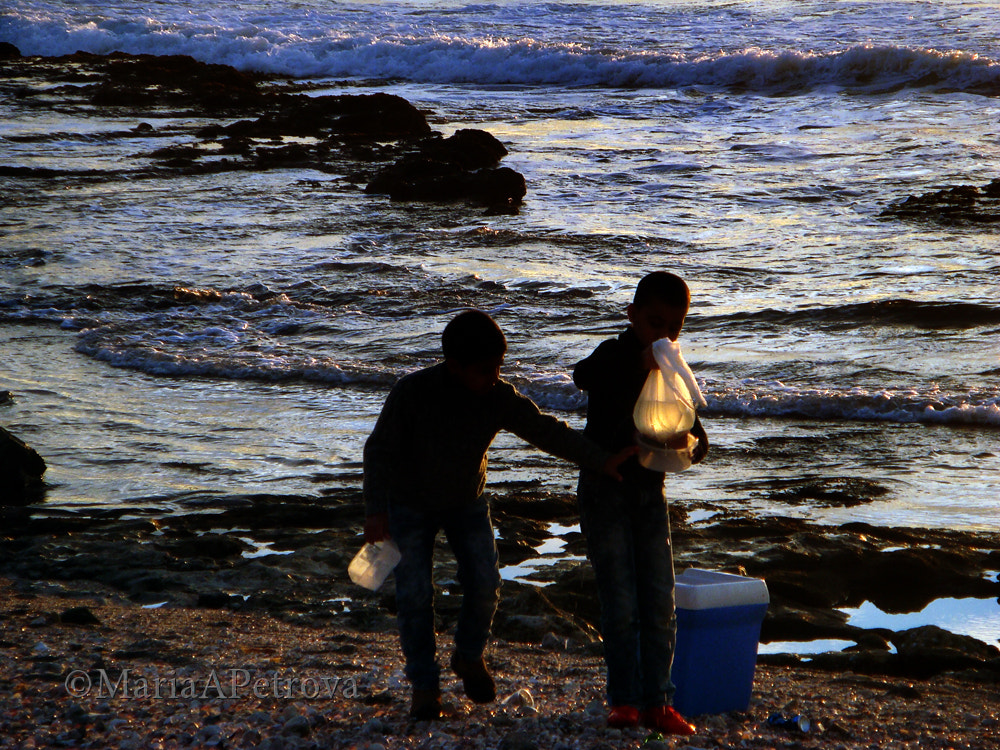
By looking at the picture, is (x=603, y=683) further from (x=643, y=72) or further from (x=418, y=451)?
(x=643, y=72)

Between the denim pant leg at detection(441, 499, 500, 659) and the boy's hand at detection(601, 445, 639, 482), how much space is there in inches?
17.5

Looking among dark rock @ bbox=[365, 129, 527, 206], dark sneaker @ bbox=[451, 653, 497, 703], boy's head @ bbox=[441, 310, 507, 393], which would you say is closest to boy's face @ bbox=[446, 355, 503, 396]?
boy's head @ bbox=[441, 310, 507, 393]

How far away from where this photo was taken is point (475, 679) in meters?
3.71

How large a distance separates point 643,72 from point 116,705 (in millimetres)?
33198

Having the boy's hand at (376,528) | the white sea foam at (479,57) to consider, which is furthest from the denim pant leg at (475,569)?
the white sea foam at (479,57)

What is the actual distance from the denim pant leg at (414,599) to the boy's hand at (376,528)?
13 centimetres

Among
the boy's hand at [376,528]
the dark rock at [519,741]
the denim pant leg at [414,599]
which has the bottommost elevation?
the dark rock at [519,741]

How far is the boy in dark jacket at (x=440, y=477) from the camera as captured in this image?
3.54m

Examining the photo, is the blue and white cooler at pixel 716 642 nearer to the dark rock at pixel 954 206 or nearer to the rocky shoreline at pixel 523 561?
the rocky shoreline at pixel 523 561

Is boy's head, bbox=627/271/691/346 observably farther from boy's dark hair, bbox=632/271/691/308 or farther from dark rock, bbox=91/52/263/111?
dark rock, bbox=91/52/263/111

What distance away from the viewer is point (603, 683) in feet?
13.6

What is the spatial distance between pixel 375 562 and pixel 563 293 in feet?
29.9

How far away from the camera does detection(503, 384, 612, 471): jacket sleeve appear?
3484 mm

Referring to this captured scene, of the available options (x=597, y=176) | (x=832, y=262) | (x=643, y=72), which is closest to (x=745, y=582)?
(x=832, y=262)
